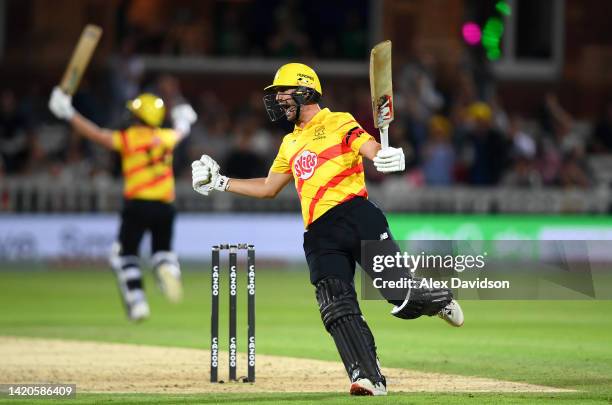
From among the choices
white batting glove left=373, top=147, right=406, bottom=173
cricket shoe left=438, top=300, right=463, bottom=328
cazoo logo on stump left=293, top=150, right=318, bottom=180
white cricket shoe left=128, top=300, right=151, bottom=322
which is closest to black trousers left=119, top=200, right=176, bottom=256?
white cricket shoe left=128, top=300, right=151, bottom=322

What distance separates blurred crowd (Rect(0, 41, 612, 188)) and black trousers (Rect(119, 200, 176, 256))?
6.51m

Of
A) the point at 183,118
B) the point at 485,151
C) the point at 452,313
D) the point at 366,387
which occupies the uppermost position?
the point at 183,118

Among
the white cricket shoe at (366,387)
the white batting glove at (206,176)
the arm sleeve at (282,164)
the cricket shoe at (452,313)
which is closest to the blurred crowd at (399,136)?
the white batting glove at (206,176)

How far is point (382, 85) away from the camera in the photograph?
9.12m

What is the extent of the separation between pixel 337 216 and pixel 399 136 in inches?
495

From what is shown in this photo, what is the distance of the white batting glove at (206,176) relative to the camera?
9.52 metres

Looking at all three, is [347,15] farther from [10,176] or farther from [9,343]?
[9,343]

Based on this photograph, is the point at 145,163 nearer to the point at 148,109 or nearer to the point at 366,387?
the point at 148,109

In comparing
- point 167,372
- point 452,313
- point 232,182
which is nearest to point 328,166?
point 232,182

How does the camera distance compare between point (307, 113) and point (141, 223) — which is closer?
point (307, 113)

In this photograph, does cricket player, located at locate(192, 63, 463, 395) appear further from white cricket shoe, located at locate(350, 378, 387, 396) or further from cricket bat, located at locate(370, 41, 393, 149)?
cricket bat, located at locate(370, 41, 393, 149)

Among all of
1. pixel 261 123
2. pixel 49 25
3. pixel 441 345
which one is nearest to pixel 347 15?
pixel 261 123

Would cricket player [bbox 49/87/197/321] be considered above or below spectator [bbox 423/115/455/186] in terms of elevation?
above

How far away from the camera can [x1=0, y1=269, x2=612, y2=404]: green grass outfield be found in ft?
30.3
